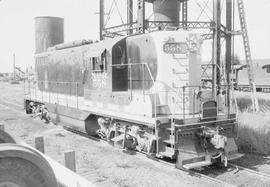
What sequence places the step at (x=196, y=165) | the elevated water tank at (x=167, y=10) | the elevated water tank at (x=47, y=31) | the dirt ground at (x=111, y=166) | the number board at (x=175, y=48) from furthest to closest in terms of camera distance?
1. the elevated water tank at (x=47, y=31)
2. the elevated water tank at (x=167, y=10)
3. the number board at (x=175, y=48)
4. the step at (x=196, y=165)
5. the dirt ground at (x=111, y=166)

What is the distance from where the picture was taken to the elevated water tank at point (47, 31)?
20922 millimetres

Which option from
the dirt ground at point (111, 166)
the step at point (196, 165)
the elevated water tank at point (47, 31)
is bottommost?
the dirt ground at point (111, 166)

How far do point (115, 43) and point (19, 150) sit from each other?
658 cm

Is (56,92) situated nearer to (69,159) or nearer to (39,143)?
(39,143)

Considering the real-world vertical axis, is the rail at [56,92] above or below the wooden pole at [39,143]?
above

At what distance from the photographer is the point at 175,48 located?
824cm

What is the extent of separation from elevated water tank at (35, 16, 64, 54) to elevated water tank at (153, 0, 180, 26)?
294 inches

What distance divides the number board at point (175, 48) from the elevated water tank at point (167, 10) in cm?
1073

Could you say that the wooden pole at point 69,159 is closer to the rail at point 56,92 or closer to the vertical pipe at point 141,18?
the rail at point 56,92

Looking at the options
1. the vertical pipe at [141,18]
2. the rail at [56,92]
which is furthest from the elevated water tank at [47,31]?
the vertical pipe at [141,18]

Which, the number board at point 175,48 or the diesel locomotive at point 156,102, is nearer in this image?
the diesel locomotive at point 156,102

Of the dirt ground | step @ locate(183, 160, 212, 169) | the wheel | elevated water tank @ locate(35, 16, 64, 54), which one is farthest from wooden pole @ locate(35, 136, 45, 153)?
Answer: elevated water tank @ locate(35, 16, 64, 54)

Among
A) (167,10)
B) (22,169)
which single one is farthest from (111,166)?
(167,10)

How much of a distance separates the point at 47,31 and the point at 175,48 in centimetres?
1523
